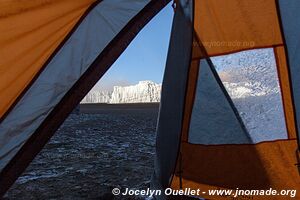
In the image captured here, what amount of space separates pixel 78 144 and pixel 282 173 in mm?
7034

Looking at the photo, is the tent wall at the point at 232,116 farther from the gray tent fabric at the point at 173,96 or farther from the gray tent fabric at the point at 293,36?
the gray tent fabric at the point at 173,96

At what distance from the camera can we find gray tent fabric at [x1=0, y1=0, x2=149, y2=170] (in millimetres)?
2330

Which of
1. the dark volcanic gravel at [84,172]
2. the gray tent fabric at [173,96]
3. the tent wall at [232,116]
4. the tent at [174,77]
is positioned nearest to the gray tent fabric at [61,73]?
the tent at [174,77]

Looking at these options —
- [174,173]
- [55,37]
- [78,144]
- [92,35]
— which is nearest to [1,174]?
[55,37]

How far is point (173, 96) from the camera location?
3432 millimetres

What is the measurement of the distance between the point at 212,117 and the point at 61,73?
2.15 meters

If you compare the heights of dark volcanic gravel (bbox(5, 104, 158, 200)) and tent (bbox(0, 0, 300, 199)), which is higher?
tent (bbox(0, 0, 300, 199))

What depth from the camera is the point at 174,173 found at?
3.98 metres

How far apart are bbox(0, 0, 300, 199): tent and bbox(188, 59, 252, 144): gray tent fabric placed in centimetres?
1

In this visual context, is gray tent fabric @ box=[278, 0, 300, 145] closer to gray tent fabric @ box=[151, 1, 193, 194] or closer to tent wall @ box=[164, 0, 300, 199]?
tent wall @ box=[164, 0, 300, 199]

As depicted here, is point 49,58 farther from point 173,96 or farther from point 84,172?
point 84,172

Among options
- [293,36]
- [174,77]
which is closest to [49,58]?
[174,77]

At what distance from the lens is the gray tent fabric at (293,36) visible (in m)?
2.85

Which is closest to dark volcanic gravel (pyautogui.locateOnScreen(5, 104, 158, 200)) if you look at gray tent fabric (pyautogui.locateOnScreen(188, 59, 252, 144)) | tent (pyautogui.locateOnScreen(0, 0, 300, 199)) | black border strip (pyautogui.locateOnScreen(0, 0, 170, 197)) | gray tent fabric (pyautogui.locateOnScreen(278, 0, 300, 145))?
tent (pyautogui.locateOnScreen(0, 0, 300, 199))
